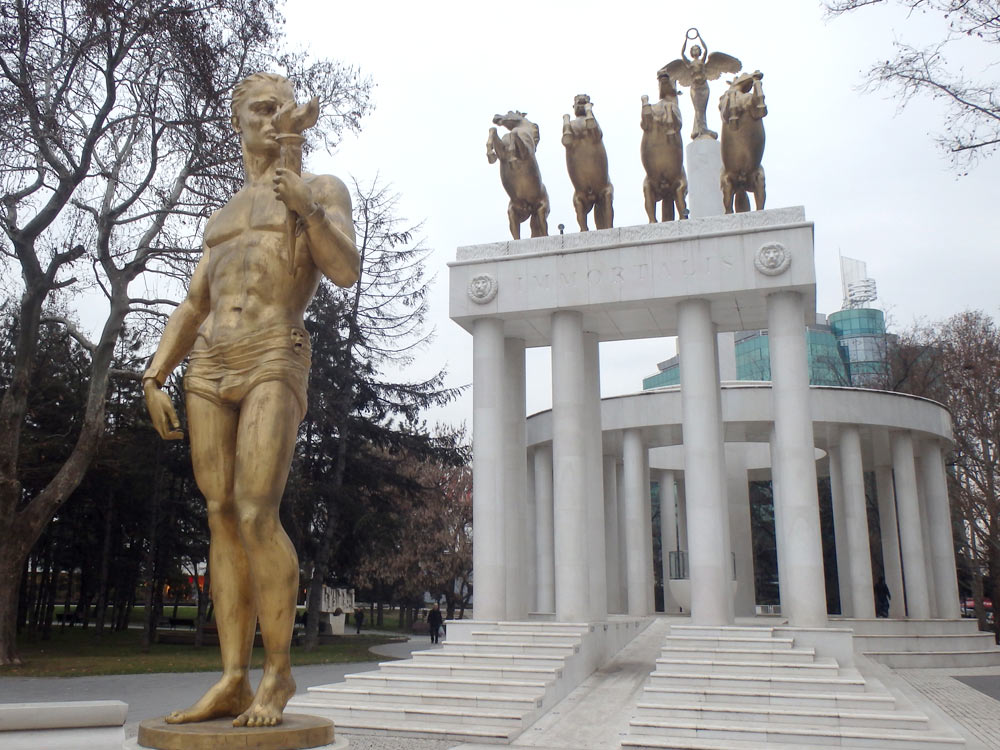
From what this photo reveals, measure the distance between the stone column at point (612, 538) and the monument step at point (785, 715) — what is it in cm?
1273

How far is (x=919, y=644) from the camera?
22.0m

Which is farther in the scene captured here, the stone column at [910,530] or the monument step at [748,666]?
the stone column at [910,530]

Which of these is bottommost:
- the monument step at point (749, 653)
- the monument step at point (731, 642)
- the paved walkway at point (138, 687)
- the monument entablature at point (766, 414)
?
the paved walkway at point (138, 687)

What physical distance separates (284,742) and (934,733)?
835 centimetres

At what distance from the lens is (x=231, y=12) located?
19.0 m

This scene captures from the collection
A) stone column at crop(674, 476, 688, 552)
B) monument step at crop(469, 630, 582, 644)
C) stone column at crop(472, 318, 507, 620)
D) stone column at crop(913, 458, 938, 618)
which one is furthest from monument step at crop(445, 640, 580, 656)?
stone column at crop(674, 476, 688, 552)

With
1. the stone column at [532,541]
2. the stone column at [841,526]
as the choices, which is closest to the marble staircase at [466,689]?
the stone column at [532,541]

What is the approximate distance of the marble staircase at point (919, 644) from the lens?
21375 millimetres

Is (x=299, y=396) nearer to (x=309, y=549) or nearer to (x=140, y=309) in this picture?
(x=140, y=309)

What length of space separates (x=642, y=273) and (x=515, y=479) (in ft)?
15.4

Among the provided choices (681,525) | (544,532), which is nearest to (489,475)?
(544,532)

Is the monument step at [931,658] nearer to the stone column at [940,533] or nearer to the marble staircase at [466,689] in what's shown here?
the stone column at [940,533]

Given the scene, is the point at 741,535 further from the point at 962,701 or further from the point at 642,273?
the point at 642,273

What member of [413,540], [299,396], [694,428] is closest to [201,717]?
[299,396]
